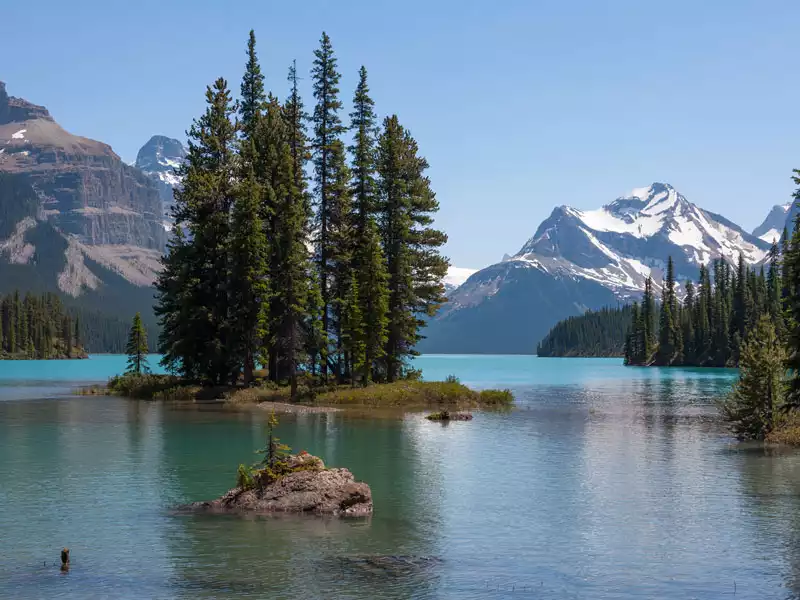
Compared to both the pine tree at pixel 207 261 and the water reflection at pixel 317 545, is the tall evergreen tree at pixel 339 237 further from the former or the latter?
the water reflection at pixel 317 545

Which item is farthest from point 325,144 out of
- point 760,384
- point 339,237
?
point 760,384

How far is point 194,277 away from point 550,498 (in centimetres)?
5144

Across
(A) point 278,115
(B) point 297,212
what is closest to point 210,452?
(B) point 297,212

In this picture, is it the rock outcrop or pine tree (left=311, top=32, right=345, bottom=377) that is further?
pine tree (left=311, top=32, right=345, bottom=377)

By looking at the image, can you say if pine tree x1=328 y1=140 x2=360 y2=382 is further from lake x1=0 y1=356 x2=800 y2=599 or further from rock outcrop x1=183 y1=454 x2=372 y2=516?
rock outcrop x1=183 y1=454 x2=372 y2=516

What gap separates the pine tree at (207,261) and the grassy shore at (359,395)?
2753 mm

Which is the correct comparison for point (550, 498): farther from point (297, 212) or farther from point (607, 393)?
point (607, 393)

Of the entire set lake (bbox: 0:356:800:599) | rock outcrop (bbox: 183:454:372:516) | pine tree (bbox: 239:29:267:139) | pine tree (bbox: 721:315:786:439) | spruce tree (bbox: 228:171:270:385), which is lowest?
lake (bbox: 0:356:800:599)

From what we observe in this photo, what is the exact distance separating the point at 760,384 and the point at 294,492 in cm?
2879

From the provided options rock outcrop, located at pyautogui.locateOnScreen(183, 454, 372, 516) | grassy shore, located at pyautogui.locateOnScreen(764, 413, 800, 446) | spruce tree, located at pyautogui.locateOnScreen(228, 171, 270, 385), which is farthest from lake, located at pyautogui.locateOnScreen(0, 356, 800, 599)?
spruce tree, located at pyautogui.locateOnScreen(228, 171, 270, 385)

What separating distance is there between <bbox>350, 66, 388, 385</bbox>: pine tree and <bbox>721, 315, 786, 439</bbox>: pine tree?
30.1m

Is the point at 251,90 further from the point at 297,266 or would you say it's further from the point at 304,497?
the point at 304,497

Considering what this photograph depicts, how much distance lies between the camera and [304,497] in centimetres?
2664

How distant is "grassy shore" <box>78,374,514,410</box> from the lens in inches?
2665
